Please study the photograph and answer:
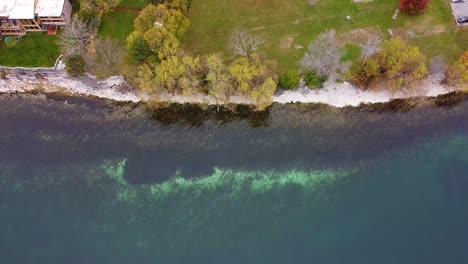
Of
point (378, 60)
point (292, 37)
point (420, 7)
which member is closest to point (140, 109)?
point (292, 37)

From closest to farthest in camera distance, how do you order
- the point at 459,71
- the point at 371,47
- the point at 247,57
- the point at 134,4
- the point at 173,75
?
1. the point at 173,75
2. the point at 459,71
3. the point at 371,47
4. the point at 247,57
5. the point at 134,4

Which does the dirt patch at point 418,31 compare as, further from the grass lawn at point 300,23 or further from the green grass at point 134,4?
the green grass at point 134,4

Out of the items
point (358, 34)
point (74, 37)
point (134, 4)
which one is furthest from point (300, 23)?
point (74, 37)

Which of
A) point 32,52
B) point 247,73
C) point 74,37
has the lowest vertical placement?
point 32,52

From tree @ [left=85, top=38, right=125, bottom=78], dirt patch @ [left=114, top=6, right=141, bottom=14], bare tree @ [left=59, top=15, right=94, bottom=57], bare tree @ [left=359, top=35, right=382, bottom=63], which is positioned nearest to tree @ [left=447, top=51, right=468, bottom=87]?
bare tree @ [left=359, top=35, right=382, bottom=63]

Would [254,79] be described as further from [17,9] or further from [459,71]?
[17,9]

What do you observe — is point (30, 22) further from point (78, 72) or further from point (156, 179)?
point (156, 179)

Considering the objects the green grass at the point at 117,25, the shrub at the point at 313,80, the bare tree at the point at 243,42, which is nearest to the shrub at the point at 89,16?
the green grass at the point at 117,25
